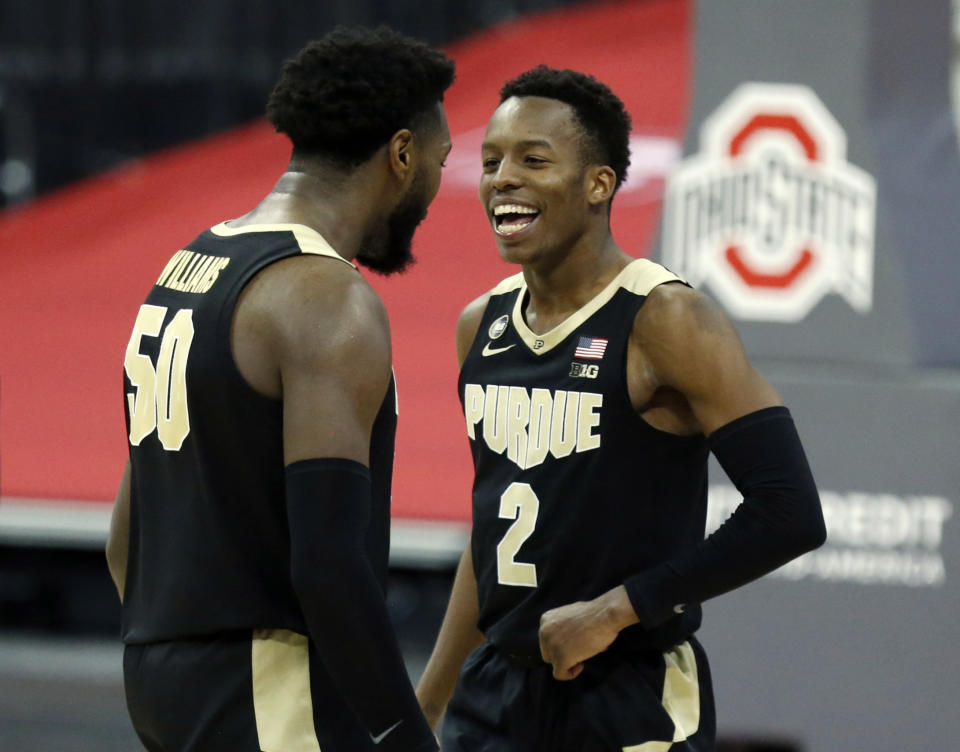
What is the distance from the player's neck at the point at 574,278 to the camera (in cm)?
225

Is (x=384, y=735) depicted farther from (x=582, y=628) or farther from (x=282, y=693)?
(x=582, y=628)

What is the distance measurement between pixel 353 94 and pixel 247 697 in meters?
0.88

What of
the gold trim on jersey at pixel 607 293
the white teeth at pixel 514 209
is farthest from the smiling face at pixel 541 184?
the gold trim on jersey at pixel 607 293

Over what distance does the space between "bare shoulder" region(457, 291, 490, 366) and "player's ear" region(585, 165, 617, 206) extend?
302 millimetres

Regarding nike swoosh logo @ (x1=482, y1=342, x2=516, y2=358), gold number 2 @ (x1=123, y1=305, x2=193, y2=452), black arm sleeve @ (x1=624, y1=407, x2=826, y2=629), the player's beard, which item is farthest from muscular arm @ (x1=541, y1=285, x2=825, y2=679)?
gold number 2 @ (x1=123, y1=305, x2=193, y2=452)

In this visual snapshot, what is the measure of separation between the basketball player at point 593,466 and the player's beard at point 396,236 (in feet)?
0.64

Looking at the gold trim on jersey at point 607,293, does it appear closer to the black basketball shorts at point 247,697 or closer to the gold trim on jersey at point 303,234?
the gold trim on jersey at point 303,234

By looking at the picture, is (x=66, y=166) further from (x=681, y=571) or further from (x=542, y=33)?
(x=681, y=571)

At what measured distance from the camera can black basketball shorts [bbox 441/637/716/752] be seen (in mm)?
2105

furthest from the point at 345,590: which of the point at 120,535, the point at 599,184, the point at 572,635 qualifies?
the point at 599,184

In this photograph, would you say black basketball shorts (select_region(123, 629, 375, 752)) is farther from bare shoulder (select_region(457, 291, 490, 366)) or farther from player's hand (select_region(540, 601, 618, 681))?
bare shoulder (select_region(457, 291, 490, 366))

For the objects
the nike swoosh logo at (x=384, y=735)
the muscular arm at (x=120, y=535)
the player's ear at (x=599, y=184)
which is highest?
the player's ear at (x=599, y=184)

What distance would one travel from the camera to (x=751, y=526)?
6.55 feet

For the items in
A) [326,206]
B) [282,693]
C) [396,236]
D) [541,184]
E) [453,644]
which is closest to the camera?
[282,693]
